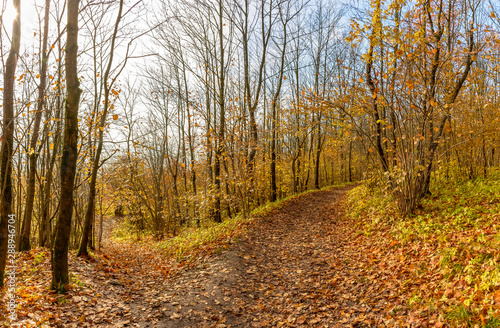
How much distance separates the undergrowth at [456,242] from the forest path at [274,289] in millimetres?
592

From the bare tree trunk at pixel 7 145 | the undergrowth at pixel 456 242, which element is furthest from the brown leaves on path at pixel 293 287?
the bare tree trunk at pixel 7 145

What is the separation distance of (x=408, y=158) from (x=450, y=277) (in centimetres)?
371

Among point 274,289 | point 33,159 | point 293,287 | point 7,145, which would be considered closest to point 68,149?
point 7,145

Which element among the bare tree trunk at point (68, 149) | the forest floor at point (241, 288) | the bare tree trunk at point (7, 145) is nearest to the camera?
the forest floor at point (241, 288)

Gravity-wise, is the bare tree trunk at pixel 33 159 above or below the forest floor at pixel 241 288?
above

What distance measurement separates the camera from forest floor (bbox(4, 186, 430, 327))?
4090mm

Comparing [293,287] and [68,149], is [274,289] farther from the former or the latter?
[68,149]

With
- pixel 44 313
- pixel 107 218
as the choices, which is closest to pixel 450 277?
pixel 44 313

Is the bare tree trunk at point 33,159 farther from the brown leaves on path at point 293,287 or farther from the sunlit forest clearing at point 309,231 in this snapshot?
the brown leaves on path at point 293,287

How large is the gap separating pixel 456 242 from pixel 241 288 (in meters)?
4.10

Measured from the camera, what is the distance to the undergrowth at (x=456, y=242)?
3248 mm

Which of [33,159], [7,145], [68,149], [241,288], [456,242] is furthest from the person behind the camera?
[33,159]

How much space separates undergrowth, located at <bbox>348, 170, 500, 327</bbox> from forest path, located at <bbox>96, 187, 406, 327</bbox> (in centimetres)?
59

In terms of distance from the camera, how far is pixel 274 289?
17.5 ft
